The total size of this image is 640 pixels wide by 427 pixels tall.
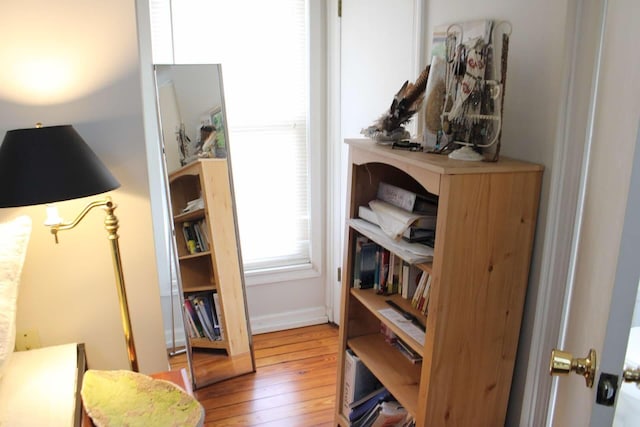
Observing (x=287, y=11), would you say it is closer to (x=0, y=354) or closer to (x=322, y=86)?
(x=322, y=86)

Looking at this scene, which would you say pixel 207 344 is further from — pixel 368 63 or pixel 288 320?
pixel 368 63

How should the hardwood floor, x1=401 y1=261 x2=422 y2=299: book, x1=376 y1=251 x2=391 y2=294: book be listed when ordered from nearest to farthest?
1. x1=401 y1=261 x2=422 y2=299: book
2. x1=376 y1=251 x2=391 y2=294: book
3. the hardwood floor

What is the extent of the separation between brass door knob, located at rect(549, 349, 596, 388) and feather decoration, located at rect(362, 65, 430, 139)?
0.97 m

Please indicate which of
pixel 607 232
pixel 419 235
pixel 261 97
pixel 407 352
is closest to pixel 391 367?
pixel 407 352

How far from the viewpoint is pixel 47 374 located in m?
1.52

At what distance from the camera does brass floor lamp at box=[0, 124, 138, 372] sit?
132 centimetres

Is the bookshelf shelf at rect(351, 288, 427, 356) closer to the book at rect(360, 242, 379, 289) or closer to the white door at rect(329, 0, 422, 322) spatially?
the book at rect(360, 242, 379, 289)

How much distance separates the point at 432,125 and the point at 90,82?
3.66 ft

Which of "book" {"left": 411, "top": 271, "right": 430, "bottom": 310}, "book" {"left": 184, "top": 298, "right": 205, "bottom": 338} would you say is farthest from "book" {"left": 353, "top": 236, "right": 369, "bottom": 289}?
"book" {"left": 184, "top": 298, "right": 205, "bottom": 338}

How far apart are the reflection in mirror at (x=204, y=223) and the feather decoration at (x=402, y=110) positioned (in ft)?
3.39

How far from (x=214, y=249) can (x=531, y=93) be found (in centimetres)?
165

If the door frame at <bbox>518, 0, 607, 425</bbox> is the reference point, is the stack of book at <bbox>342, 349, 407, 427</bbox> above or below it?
below

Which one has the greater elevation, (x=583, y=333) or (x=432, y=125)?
(x=432, y=125)

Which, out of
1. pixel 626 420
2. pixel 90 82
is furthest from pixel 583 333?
pixel 90 82
